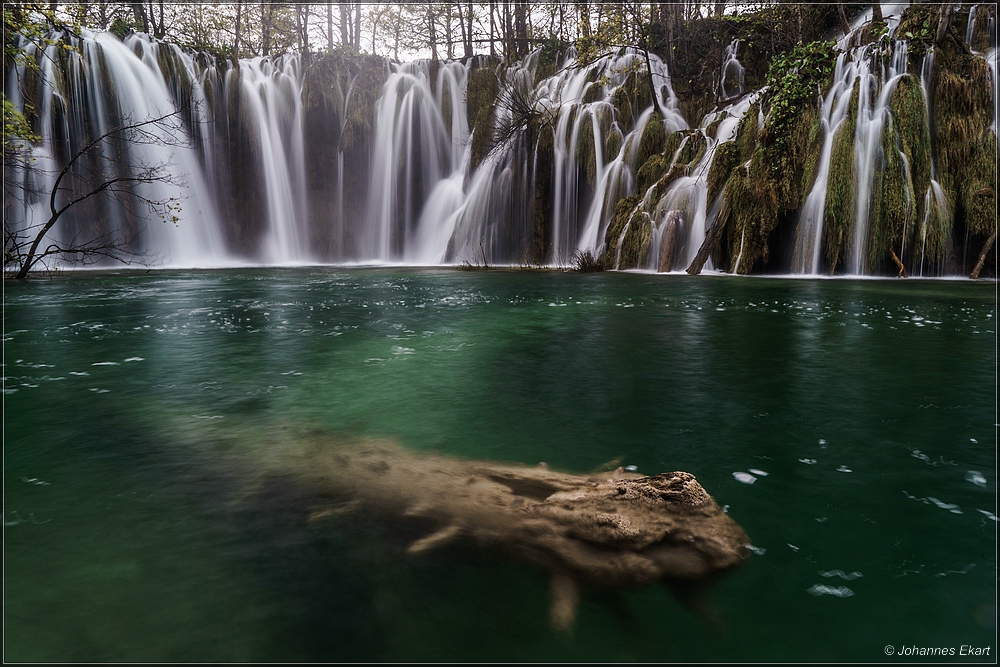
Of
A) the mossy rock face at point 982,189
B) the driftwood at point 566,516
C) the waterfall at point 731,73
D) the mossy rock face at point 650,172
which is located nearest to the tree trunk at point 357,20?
the waterfall at point 731,73

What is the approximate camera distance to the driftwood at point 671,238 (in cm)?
1472

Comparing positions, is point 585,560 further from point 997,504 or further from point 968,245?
point 968,245

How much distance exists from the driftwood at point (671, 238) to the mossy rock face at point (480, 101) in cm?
996

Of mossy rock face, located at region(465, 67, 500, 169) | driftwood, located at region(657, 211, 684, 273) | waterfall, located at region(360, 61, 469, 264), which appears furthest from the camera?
waterfall, located at region(360, 61, 469, 264)

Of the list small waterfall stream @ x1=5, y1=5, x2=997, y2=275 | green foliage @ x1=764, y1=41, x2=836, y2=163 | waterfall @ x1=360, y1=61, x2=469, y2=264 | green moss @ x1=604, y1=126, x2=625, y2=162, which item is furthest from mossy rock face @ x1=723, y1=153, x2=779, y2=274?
waterfall @ x1=360, y1=61, x2=469, y2=264

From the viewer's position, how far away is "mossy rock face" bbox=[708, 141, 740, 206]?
14.4m

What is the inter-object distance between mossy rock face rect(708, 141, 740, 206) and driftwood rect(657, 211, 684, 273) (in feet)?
2.75

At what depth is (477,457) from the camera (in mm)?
2707

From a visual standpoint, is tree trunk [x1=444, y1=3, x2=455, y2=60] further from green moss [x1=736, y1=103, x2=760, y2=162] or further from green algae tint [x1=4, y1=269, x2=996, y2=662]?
green algae tint [x1=4, y1=269, x2=996, y2=662]

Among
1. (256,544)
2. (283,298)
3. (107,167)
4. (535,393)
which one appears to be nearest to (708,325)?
(535,393)

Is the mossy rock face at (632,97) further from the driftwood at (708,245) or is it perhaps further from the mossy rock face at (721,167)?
the driftwood at (708,245)

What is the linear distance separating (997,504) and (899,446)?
Result: 630mm

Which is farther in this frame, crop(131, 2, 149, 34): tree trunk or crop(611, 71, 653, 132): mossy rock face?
crop(131, 2, 149, 34): tree trunk

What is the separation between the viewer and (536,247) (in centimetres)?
1844
